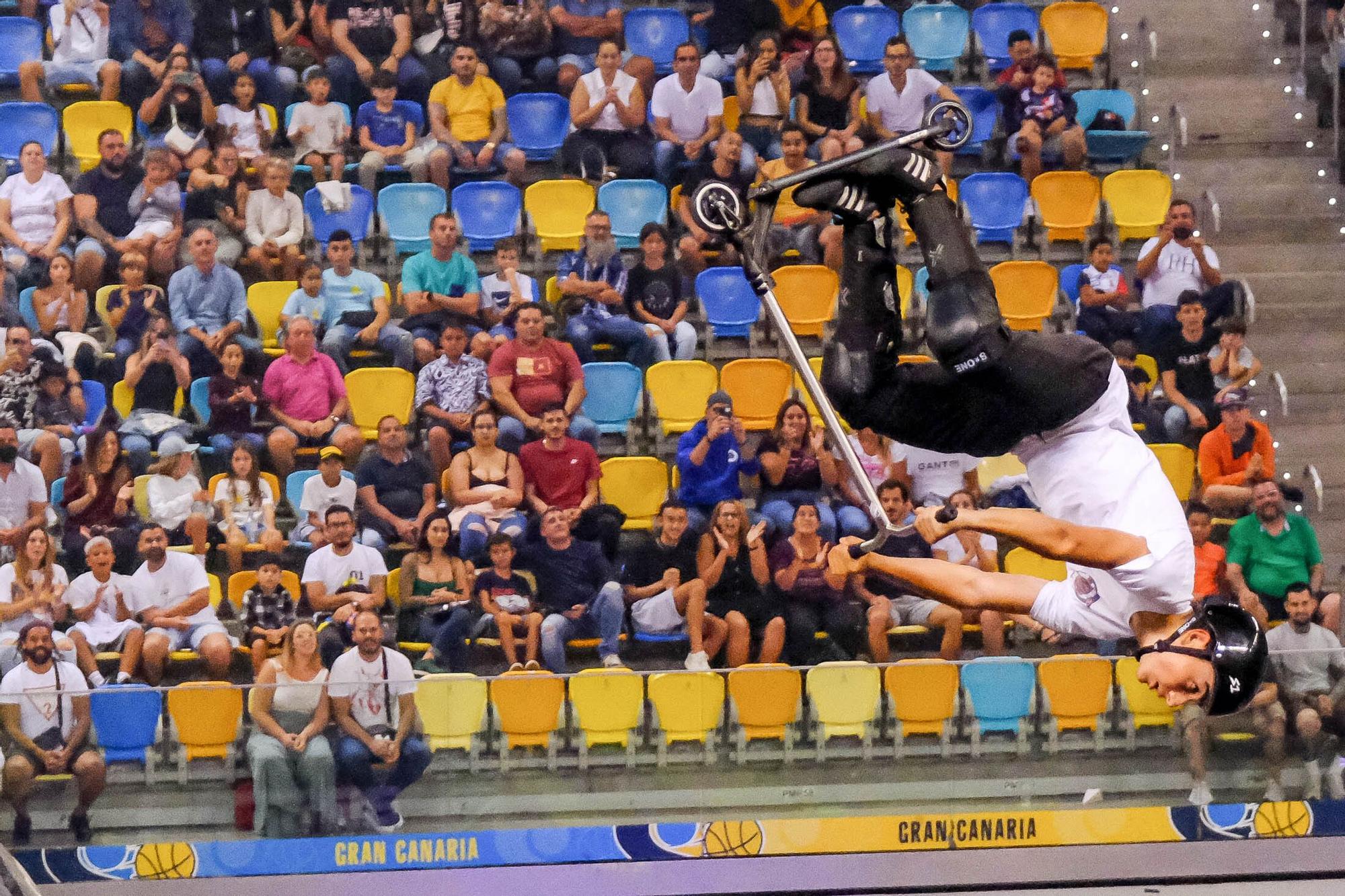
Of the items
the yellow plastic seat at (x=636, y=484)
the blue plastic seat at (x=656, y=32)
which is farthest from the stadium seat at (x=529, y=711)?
the blue plastic seat at (x=656, y=32)

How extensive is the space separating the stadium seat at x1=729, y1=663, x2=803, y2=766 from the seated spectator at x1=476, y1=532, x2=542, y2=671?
3.98 ft

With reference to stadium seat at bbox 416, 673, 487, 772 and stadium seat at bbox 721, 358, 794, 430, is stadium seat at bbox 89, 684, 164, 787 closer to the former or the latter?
stadium seat at bbox 416, 673, 487, 772

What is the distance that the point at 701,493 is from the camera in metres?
9.53

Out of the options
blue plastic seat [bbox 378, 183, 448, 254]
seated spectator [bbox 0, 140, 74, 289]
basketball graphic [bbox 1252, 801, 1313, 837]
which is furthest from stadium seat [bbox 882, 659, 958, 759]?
seated spectator [bbox 0, 140, 74, 289]

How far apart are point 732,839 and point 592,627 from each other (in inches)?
54.6

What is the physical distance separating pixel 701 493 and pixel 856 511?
0.84 m

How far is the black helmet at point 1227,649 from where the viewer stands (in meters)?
5.62

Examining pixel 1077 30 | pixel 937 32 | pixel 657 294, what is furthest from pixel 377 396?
pixel 1077 30

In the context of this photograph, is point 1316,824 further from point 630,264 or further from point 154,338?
point 154,338

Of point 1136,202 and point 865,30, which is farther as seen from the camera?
point 865,30

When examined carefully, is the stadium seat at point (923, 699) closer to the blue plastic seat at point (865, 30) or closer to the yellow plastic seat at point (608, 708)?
the yellow plastic seat at point (608, 708)

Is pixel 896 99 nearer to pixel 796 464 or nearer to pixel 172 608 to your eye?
pixel 796 464

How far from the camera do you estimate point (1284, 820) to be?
819cm

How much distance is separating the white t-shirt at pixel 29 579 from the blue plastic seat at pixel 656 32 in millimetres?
5200
